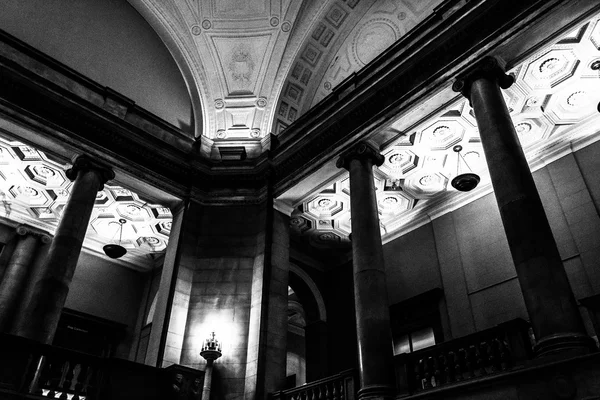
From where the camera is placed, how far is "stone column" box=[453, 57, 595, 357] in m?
5.60

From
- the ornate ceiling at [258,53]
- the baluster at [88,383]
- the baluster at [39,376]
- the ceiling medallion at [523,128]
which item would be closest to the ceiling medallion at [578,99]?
the ceiling medallion at [523,128]

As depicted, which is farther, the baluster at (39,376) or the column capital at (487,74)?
the column capital at (487,74)

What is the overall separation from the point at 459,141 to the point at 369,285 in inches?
168

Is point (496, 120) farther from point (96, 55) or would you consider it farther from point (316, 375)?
point (96, 55)

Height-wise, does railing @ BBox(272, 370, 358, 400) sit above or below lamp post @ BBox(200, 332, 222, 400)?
below

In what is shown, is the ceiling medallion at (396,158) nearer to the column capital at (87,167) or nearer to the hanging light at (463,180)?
the hanging light at (463,180)

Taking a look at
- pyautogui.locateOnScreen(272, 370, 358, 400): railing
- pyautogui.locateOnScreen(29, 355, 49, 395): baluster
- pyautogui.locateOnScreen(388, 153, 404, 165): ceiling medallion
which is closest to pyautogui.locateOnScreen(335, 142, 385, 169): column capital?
pyautogui.locateOnScreen(388, 153, 404, 165): ceiling medallion

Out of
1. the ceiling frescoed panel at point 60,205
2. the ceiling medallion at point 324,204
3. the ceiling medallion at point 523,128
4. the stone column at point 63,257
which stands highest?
the ceiling medallion at point 523,128

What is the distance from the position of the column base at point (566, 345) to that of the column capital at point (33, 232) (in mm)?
12088

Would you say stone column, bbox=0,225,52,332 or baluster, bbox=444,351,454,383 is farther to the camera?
stone column, bbox=0,225,52,332

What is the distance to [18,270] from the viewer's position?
495 inches

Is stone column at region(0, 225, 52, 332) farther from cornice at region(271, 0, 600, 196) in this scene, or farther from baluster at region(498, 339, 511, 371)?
baluster at region(498, 339, 511, 371)

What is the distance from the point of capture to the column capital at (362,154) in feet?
32.5

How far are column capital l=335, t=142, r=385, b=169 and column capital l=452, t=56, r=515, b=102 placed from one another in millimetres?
2118
